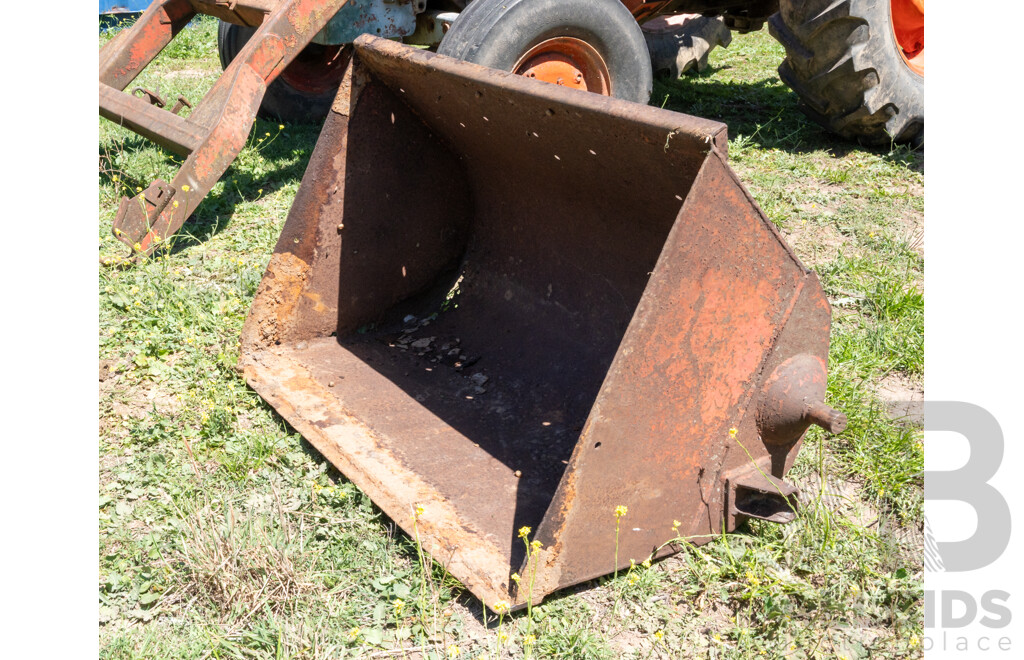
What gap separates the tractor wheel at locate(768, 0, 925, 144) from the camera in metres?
4.37

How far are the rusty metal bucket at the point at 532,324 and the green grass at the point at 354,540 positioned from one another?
0.09m

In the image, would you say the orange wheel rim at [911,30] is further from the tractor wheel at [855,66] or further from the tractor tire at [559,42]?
the tractor tire at [559,42]

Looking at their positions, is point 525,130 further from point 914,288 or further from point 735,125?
point 735,125

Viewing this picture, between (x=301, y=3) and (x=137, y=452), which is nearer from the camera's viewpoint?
(x=137, y=452)

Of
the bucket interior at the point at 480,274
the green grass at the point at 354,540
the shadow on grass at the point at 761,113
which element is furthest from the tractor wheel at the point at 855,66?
the bucket interior at the point at 480,274

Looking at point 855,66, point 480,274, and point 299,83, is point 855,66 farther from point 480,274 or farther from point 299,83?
point 299,83

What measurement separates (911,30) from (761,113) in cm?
99

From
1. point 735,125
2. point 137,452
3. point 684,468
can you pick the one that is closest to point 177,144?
point 137,452

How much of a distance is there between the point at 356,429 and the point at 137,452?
2.14 ft

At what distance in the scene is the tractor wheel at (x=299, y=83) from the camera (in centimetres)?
515

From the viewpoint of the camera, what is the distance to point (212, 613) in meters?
2.03

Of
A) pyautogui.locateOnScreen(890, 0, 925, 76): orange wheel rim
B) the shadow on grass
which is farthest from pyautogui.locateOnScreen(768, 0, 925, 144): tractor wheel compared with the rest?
the shadow on grass

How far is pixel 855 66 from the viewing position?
442 cm

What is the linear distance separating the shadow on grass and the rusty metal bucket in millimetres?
1811
